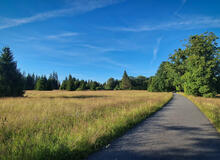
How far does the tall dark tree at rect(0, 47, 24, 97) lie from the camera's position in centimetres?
1672

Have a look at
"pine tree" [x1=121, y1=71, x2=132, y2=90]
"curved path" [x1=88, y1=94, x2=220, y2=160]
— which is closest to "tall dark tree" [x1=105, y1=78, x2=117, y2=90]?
"pine tree" [x1=121, y1=71, x2=132, y2=90]

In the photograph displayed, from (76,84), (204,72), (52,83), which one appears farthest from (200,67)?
(52,83)

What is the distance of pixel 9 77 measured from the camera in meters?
17.4

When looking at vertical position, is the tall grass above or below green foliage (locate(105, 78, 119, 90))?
below

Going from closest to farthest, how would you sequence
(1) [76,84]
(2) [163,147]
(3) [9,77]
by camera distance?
(2) [163,147], (3) [9,77], (1) [76,84]

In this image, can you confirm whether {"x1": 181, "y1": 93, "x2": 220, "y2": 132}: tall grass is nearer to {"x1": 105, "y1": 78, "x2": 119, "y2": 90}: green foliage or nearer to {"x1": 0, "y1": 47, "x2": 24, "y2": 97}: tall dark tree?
{"x1": 0, "y1": 47, "x2": 24, "y2": 97}: tall dark tree

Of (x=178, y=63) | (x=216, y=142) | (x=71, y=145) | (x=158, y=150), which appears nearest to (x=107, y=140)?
(x=71, y=145)

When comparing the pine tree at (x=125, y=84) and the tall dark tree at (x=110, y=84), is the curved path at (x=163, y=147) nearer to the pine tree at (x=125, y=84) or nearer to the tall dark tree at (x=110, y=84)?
the pine tree at (x=125, y=84)

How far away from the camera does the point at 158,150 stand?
2.89 meters

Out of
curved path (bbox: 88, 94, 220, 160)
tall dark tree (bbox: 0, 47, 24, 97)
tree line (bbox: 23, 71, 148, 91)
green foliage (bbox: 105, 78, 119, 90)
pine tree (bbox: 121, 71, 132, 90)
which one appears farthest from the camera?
green foliage (bbox: 105, 78, 119, 90)

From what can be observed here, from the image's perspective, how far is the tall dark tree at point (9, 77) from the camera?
1672 cm

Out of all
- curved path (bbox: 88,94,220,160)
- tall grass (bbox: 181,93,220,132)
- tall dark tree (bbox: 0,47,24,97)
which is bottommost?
curved path (bbox: 88,94,220,160)

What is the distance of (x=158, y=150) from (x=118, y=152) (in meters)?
1.08

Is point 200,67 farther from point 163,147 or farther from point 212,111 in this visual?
point 163,147
